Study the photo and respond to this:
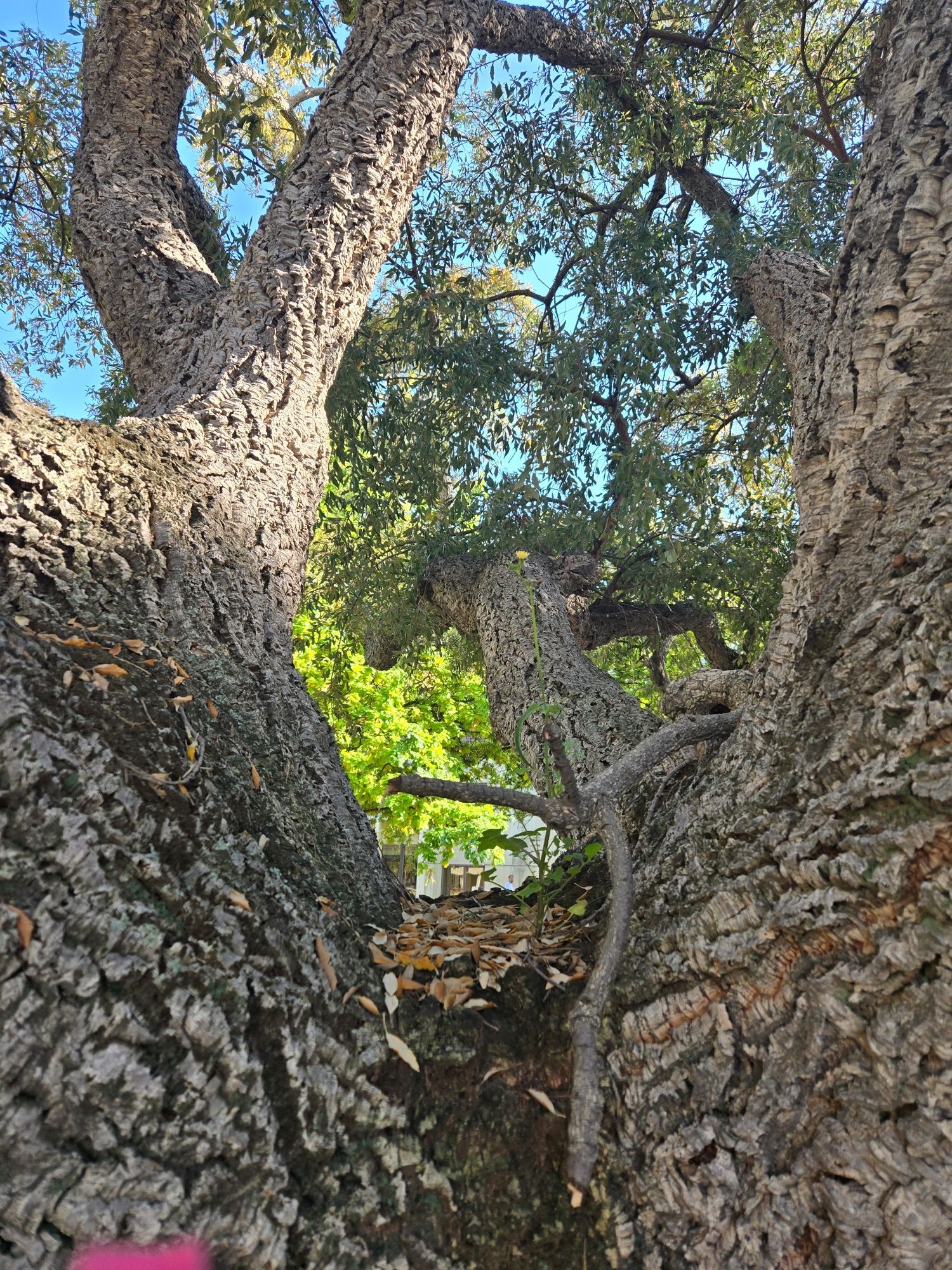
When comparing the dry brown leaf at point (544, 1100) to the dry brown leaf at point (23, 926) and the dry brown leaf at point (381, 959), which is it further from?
the dry brown leaf at point (23, 926)

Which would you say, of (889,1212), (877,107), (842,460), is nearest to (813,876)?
(889,1212)

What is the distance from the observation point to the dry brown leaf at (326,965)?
167 cm

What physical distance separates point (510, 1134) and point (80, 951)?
2.79 ft

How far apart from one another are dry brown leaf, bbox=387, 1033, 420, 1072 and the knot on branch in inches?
61.7

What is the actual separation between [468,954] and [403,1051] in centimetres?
32

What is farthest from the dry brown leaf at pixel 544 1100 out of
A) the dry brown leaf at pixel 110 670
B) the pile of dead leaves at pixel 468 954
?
the dry brown leaf at pixel 110 670

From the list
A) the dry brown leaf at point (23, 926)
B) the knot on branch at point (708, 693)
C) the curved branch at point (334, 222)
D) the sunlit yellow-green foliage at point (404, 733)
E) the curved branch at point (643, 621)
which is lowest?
the sunlit yellow-green foliage at point (404, 733)

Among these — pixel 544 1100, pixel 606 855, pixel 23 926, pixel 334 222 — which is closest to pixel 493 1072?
pixel 544 1100

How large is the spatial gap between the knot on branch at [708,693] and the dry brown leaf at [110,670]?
1.84 m

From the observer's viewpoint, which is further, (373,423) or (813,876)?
(373,423)

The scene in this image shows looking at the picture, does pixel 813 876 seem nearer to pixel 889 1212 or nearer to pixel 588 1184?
pixel 889 1212

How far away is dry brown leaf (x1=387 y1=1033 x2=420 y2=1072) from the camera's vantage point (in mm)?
1622

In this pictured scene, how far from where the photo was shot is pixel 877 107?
8.13ft

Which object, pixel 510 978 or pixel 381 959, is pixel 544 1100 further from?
pixel 381 959
